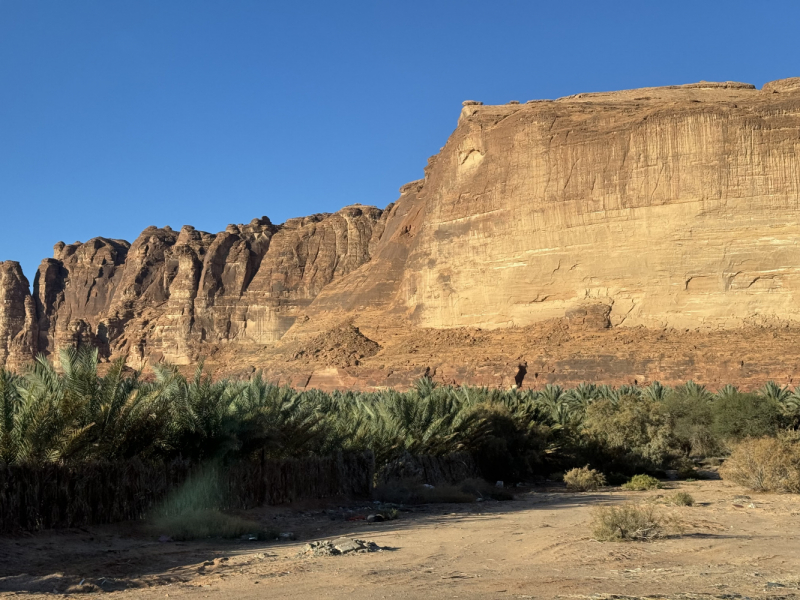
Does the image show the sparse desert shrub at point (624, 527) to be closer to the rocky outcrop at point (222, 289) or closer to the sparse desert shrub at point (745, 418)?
the sparse desert shrub at point (745, 418)

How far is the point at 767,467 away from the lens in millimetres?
14445

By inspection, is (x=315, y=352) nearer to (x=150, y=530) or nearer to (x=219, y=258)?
(x=219, y=258)

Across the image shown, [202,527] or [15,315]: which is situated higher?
[15,315]

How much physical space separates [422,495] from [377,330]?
46.7 meters

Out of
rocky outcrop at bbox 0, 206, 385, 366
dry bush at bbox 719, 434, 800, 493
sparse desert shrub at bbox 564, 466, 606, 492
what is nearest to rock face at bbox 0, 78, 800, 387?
rocky outcrop at bbox 0, 206, 385, 366

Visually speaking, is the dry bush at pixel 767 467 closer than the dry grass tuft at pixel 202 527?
No

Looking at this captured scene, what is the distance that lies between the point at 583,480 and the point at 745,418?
28.5 ft

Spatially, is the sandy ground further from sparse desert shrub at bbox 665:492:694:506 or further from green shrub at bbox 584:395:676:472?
green shrub at bbox 584:395:676:472

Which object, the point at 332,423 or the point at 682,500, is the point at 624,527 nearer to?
the point at 682,500

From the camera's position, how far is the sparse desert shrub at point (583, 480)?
15719mm

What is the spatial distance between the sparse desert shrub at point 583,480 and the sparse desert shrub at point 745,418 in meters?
7.41

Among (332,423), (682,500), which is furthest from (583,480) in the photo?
(332,423)

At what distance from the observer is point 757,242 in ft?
147

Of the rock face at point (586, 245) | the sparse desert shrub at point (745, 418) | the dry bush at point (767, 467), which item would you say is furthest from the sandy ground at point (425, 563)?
the rock face at point (586, 245)
